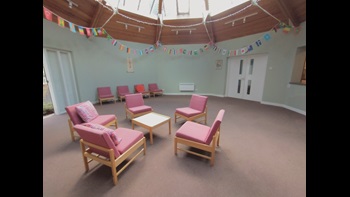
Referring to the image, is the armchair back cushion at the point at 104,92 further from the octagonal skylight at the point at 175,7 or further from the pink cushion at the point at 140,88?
the octagonal skylight at the point at 175,7

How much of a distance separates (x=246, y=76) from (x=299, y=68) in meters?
1.73

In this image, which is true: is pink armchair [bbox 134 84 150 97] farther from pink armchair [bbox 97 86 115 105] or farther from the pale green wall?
pink armchair [bbox 97 86 115 105]

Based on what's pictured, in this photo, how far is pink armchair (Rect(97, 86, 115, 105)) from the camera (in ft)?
16.6

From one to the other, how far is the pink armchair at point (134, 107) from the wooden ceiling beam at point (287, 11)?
451cm

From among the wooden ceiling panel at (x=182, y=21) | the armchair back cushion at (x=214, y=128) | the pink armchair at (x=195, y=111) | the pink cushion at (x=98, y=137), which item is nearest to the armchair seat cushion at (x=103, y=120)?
the pink cushion at (x=98, y=137)

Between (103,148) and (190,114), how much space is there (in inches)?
76.7

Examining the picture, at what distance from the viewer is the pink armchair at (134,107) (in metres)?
3.23

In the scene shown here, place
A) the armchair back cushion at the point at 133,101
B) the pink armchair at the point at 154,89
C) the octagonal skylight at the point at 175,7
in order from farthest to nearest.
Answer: the pink armchair at the point at 154,89 < the octagonal skylight at the point at 175,7 < the armchair back cushion at the point at 133,101

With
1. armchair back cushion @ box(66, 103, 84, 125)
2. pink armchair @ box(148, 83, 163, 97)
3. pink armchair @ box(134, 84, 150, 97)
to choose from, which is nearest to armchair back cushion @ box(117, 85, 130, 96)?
pink armchair @ box(134, 84, 150, 97)

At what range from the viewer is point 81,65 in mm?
4750

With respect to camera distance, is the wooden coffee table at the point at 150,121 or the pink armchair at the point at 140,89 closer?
the wooden coffee table at the point at 150,121

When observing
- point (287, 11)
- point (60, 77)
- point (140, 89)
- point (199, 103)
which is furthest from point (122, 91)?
point (287, 11)

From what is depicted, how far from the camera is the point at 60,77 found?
419 cm
